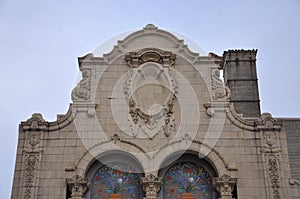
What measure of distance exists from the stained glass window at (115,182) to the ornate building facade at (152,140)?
0.12 feet

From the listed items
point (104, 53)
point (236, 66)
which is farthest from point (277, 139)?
point (236, 66)

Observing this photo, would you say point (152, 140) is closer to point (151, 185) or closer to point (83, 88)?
point (151, 185)

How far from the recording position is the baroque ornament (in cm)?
1870

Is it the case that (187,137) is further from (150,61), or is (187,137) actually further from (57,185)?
(57,185)

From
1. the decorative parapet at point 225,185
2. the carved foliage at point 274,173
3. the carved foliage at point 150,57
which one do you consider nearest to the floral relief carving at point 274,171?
the carved foliage at point 274,173

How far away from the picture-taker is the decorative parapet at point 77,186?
17.3 m

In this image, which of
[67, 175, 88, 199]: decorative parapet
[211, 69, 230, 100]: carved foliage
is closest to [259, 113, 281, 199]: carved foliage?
[211, 69, 230, 100]: carved foliage

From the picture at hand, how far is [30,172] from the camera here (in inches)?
697

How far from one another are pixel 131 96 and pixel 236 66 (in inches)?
396

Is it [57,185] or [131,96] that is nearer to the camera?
[57,185]

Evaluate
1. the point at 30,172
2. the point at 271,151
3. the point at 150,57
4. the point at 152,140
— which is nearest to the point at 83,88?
the point at 150,57

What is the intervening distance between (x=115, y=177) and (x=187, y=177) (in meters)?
2.58

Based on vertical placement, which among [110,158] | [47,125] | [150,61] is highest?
[150,61]

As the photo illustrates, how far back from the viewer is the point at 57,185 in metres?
17.5
